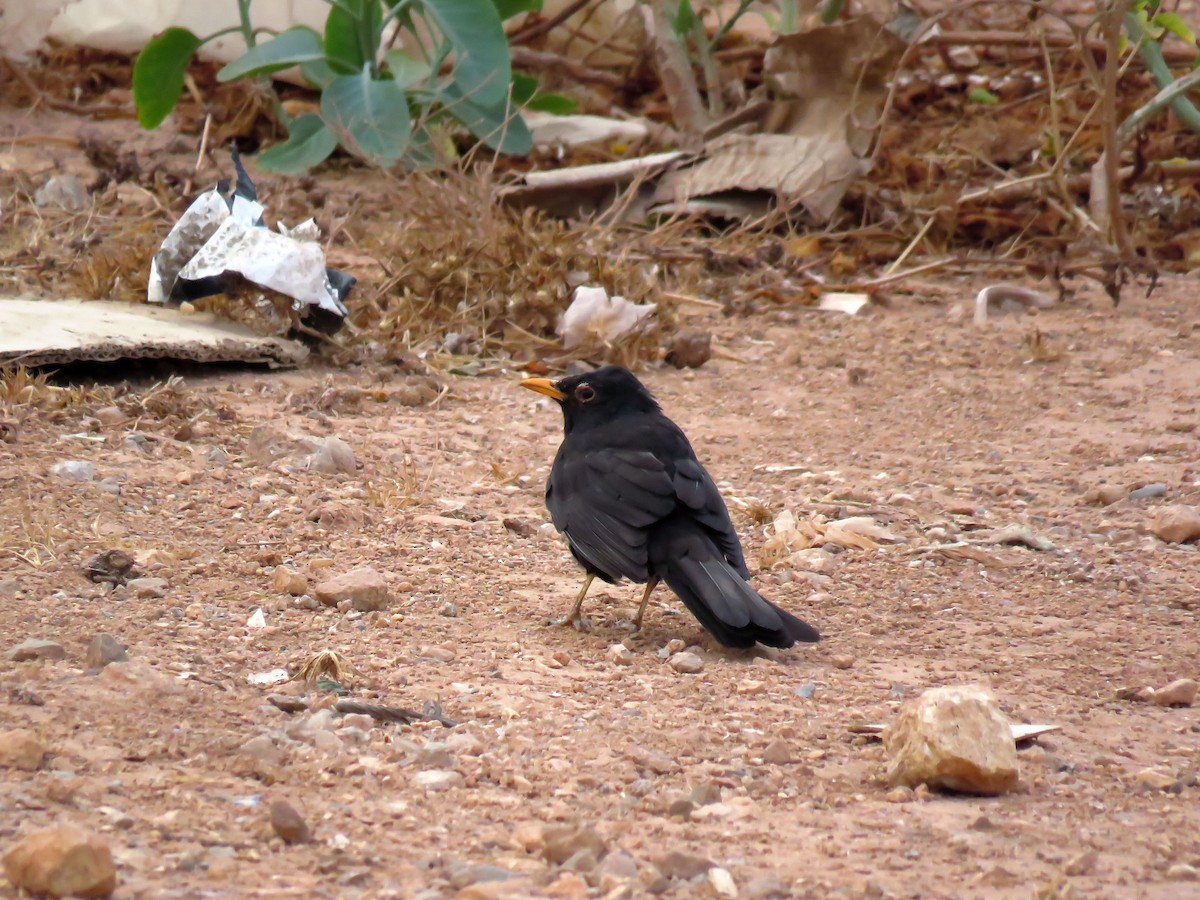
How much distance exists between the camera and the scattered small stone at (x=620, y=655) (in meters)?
3.47

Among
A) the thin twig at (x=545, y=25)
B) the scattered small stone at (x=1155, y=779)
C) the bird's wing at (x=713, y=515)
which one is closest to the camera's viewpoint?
the scattered small stone at (x=1155, y=779)

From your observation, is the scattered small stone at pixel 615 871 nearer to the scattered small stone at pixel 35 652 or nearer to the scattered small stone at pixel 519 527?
the scattered small stone at pixel 35 652

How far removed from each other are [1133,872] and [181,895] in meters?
1.42

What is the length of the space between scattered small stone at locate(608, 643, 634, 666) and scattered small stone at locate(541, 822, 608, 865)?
3.92ft

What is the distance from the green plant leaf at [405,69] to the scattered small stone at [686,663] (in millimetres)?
4881

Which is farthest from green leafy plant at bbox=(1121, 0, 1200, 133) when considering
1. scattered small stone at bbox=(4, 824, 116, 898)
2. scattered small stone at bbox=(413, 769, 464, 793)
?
scattered small stone at bbox=(4, 824, 116, 898)

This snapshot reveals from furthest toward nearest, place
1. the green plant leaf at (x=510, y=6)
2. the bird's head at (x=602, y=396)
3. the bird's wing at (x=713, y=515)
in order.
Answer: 1. the green plant leaf at (x=510, y=6)
2. the bird's head at (x=602, y=396)
3. the bird's wing at (x=713, y=515)

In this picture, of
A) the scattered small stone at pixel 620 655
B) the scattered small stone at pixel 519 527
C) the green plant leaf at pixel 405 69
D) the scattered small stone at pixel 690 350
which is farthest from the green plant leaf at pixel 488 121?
the scattered small stone at pixel 620 655

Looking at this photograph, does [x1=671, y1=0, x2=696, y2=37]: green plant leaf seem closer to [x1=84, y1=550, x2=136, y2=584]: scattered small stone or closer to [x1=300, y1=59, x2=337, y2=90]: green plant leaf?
[x1=300, y1=59, x2=337, y2=90]: green plant leaf

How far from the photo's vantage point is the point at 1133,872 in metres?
2.29

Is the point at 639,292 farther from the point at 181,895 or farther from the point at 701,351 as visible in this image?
the point at 181,895

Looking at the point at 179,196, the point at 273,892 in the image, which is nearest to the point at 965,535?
the point at 273,892

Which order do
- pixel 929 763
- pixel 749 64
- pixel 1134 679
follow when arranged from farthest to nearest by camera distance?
pixel 749 64
pixel 1134 679
pixel 929 763

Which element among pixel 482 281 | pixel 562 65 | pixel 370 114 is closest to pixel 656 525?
pixel 482 281
